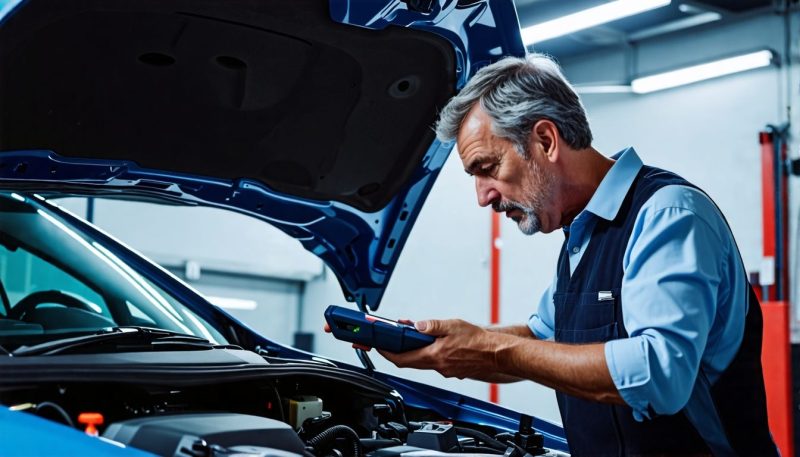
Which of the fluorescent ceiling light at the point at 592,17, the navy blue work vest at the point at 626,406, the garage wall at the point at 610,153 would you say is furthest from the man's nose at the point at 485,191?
the garage wall at the point at 610,153

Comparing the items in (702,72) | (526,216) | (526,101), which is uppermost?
(702,72)

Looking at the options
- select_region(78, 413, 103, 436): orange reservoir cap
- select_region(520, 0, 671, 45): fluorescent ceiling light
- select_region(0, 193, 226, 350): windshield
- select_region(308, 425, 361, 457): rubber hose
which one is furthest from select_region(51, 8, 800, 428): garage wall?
select_region(78, 413, 103, 436): orange reservoir cap

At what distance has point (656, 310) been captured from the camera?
1.38 meters

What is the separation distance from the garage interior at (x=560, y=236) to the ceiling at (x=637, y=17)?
13mm

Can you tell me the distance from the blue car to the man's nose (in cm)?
35

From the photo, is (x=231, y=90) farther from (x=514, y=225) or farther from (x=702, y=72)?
(x=514, y=225)

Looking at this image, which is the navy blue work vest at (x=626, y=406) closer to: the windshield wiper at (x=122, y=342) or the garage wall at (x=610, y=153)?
the windshield wiper at (x=122, y=342)

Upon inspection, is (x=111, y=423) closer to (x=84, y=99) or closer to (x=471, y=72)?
(x=84, y=99)

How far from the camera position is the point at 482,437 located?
6.51ft

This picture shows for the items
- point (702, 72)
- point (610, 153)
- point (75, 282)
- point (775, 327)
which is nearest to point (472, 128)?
point (75, 282)

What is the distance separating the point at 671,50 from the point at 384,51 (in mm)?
6212

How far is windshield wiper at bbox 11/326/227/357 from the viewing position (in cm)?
162

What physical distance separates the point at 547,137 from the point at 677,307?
0.48m

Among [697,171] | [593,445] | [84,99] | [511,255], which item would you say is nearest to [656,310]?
[593,445]
